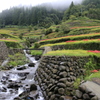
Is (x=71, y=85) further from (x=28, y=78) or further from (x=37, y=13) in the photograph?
(x=37, y=13)

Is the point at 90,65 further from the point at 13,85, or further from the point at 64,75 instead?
the point at 13,85

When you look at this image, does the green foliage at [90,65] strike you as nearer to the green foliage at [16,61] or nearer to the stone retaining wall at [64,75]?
the stone retaining wall at [64,75]

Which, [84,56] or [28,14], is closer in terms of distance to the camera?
[84,56]

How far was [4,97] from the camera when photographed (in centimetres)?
1148

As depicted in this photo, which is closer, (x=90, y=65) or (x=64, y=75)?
(x=64, y=75)

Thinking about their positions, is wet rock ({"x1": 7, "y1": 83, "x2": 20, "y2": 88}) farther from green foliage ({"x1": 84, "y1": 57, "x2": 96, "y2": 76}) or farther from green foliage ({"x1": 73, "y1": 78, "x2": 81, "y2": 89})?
green foliage ({"x1": 84, "y1": 57, "x2": 96, "y2": 76})

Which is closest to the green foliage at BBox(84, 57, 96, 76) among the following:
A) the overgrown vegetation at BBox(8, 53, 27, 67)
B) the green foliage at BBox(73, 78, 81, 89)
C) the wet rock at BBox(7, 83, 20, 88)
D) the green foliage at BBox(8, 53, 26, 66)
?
the green foliage at BBox(73, 78, 81, 89)

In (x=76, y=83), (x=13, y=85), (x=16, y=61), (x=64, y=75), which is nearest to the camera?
(x=76, y=83)

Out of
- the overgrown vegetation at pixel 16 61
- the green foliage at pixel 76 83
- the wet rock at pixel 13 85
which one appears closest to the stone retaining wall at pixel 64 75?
the green foliage at pixel 76 83

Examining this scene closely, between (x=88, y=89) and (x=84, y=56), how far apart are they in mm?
4837

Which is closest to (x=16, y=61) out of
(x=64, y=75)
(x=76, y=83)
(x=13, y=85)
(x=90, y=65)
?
(x=13, y=85)

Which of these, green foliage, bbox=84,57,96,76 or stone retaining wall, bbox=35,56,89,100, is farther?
green foliage, bbox=84,57,96,76

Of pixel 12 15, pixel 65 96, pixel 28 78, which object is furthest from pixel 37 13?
pixel 65 96

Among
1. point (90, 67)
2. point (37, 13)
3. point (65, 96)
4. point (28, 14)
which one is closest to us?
point (65, 96)
